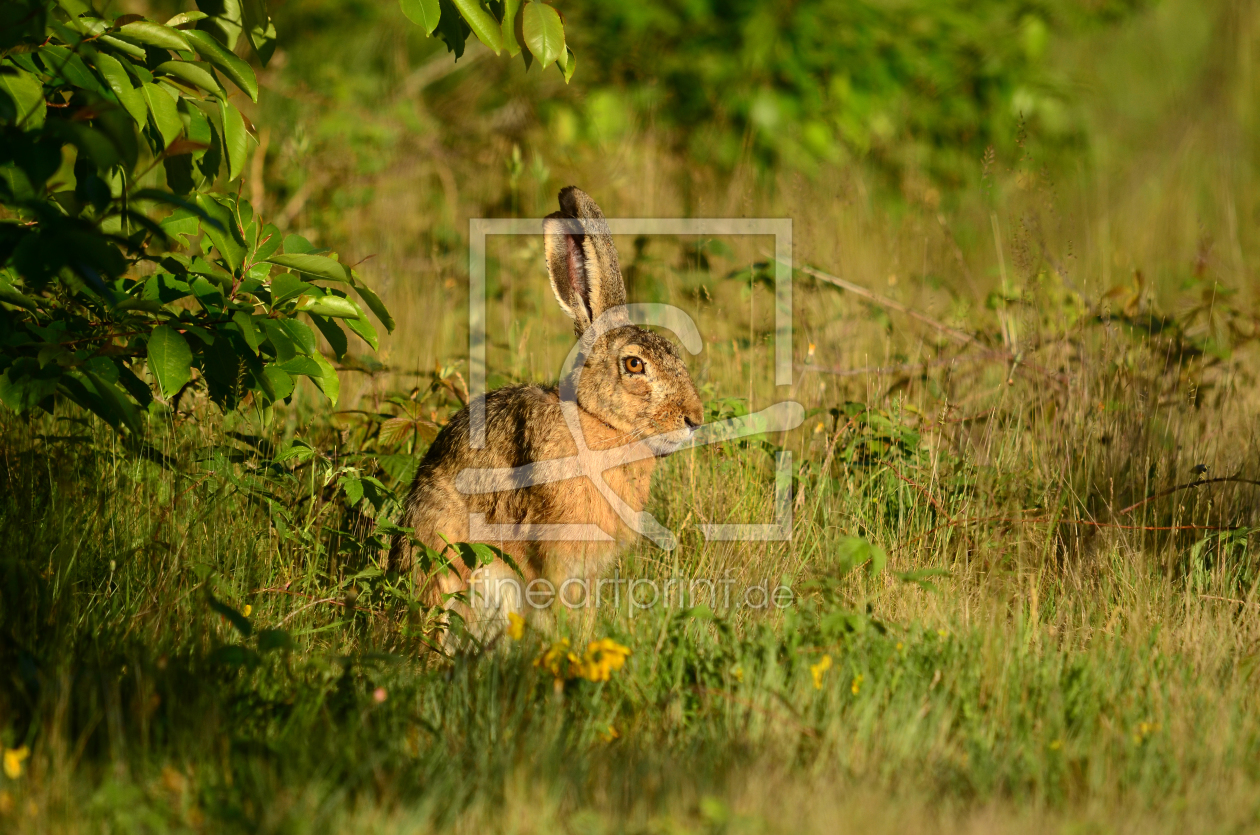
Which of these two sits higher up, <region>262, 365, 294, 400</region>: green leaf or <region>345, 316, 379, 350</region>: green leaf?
<region>345, 316, 379, 350</region>: green leaf

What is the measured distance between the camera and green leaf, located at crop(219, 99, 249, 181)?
10.3 feet

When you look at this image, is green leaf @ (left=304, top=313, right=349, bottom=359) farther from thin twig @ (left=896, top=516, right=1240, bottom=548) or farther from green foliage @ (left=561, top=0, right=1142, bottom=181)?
green foliage @ (left=561, top=0, right=1142, bottom=181)

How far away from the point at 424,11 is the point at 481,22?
166mm

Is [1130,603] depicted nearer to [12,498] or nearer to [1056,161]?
[12,498]

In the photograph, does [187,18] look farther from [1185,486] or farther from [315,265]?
[1185,486]

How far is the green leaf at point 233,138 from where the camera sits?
3.15m

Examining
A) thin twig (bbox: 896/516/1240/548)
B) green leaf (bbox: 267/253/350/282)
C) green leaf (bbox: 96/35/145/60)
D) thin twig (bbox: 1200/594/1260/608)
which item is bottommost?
thin twig (bbox: 1200/594/1260/608)

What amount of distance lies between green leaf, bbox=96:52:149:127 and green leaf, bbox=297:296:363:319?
2.43ft

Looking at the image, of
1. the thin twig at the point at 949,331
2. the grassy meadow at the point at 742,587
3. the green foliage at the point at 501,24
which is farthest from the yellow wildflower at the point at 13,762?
the thin twig at the point at 949,331

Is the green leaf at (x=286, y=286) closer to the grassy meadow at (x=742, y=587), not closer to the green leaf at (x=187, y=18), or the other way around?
the grassy meadow at (x=742, y=587)

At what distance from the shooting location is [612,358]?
4.55 metres

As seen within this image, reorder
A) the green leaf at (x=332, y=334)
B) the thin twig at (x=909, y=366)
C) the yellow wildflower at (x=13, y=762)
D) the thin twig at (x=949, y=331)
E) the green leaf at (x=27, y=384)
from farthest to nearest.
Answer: the thin twig at (x=909, y=366)
the thin twig at (x=949, y=331)
the green leaf at (x=332, y=334)
the green leaf at (x=27, y=384)
the yellow wildflower at (x=13, y=762)

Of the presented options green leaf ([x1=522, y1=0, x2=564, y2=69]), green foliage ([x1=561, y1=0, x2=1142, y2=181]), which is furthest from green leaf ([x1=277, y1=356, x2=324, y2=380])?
green foliage ([x1=561, y1=0, x2=1142, y2=181])

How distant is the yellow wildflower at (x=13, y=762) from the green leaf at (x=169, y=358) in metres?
0.95
